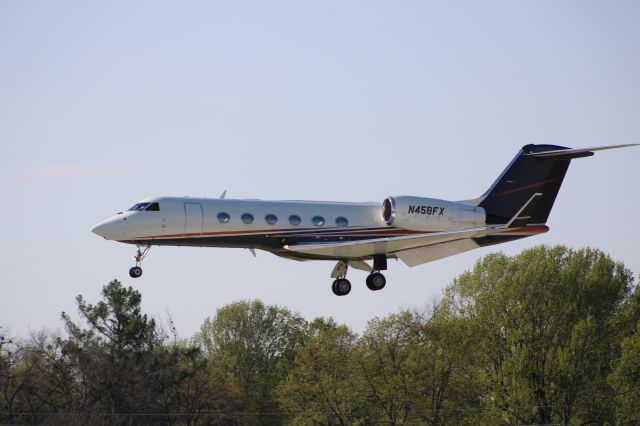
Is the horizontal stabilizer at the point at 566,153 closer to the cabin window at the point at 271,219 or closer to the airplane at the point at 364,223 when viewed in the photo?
the airplane at the point at 364,223

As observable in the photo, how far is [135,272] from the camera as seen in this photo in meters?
45.6

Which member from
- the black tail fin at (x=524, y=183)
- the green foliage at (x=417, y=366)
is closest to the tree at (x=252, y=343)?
the green foliage at (x=417, y=366)

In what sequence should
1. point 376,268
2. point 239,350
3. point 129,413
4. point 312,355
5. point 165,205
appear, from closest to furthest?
point 165,205 → point 376,268 → point 129,413 → point 312,355 → point 239,350

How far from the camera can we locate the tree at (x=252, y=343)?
8406 cm

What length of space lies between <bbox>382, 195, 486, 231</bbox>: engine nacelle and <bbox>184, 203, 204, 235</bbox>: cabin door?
6486mm

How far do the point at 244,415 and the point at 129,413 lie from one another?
9755 millimetres

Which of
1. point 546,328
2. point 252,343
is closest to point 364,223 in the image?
point 546,328

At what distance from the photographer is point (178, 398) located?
69.2 m

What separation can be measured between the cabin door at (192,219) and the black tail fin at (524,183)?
10615 mm

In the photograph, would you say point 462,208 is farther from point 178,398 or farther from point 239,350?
point 239,350

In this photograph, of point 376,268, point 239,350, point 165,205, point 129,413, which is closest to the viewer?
point 165,205

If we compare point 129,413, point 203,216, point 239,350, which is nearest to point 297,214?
point 203,216

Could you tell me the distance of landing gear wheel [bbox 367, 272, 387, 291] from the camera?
4844 centimetres

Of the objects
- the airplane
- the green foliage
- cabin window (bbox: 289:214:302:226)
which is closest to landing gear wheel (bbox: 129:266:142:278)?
the airplane
